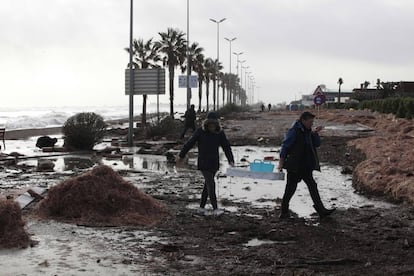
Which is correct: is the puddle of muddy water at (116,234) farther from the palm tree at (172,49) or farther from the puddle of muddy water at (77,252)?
the palm tree at (172,49)

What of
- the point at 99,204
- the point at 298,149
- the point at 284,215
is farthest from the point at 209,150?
the point at 99,204

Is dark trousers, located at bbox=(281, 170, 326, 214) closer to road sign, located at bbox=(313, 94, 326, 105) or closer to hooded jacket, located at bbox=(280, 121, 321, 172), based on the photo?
hooded jacket, located at bbox=(280, 121, 321, 172)

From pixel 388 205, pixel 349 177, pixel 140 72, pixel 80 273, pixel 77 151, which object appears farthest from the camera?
Answer: pixel 140 72

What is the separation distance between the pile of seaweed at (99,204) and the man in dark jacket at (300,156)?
1941 mm

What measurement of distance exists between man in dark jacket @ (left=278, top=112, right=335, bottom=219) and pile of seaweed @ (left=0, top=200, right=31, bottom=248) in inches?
144

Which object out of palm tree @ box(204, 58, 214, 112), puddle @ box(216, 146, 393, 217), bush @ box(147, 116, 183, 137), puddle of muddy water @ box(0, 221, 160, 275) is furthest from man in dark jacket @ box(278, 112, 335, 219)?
palm tree @ box(204, 58, 214, 112)

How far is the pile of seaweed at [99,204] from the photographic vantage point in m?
8.27

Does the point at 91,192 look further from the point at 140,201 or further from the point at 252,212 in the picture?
the point at 252,212

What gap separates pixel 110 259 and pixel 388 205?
→ 5472 millimetres

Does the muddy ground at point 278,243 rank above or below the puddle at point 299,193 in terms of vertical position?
above

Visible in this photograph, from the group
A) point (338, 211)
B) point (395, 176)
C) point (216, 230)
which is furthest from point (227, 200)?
point (395, 176)

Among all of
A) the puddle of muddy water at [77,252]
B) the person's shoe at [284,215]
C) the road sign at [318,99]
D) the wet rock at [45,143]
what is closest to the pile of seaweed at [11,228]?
the puddle of muddy water at [77,252]

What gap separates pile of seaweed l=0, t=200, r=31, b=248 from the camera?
266 inches

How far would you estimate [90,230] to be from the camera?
768cm
